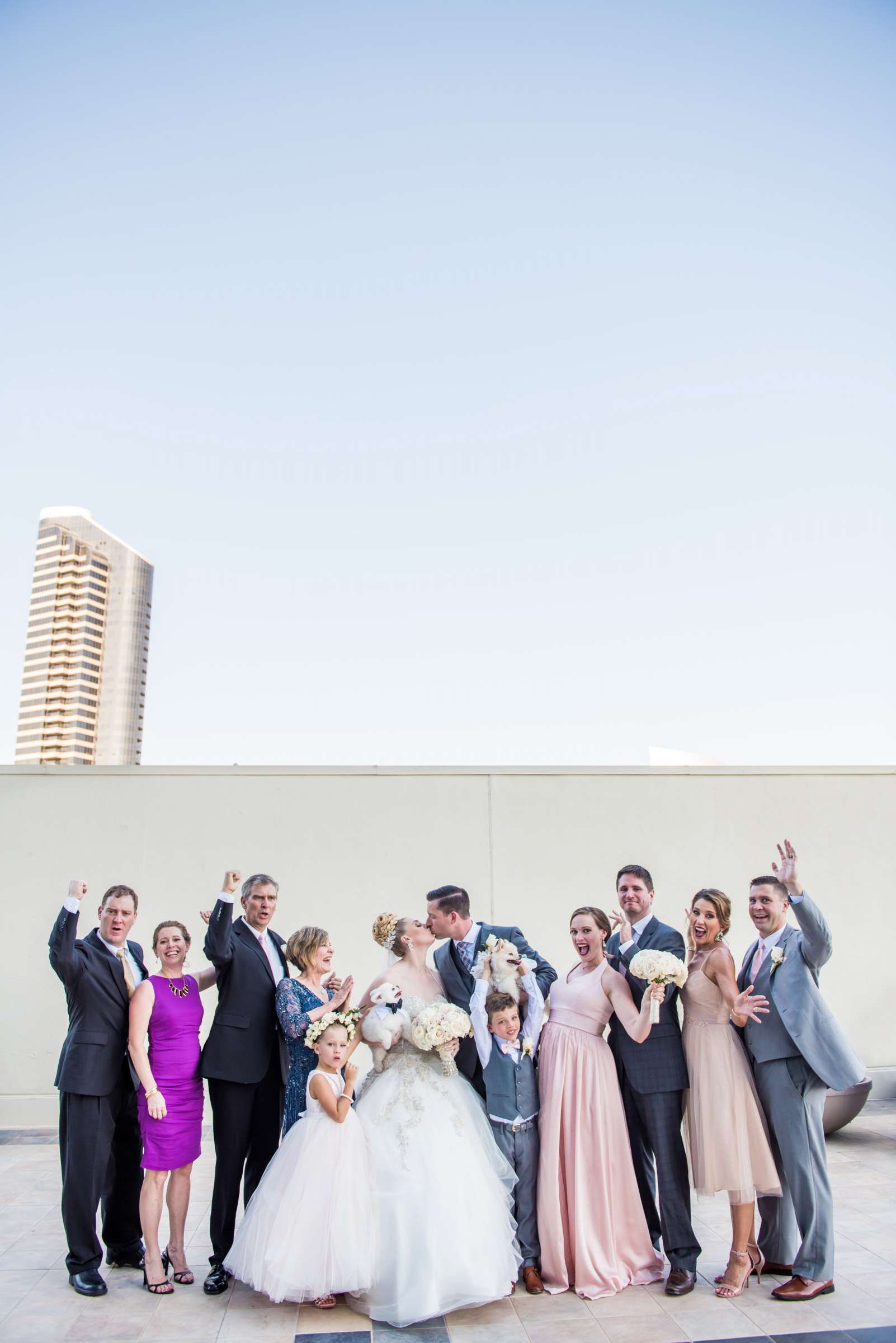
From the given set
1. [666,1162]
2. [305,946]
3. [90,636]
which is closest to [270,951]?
[305,946]

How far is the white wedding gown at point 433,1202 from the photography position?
124 inches

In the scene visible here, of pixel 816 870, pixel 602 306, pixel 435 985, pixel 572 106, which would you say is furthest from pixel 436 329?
pixel 435 985

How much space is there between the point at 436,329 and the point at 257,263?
3.21 metres

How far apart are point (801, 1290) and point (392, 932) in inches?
80.3

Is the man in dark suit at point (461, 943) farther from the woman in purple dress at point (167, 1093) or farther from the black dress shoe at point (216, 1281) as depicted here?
Result: the black dress shoe at point (216, 1281)

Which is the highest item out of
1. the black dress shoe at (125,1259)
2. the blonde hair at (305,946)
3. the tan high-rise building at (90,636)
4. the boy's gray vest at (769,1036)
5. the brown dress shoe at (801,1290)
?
the tan high-rise building at (90,636)

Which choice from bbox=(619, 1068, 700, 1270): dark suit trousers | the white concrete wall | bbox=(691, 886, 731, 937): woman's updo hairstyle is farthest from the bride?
the white concrete wall

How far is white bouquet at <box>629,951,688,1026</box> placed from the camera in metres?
3.48

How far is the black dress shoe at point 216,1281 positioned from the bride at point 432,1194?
542 millimetres

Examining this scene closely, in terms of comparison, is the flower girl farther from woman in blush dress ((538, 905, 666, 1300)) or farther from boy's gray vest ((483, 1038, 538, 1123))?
woman in blush dress ((538, 905, 666, 1300))

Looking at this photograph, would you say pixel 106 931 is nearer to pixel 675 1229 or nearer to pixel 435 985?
pixel 435 985

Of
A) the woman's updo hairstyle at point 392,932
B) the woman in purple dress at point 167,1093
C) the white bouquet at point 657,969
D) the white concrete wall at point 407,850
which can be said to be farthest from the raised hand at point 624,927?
the white concrete wall at point 407,850

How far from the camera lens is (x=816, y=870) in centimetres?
755

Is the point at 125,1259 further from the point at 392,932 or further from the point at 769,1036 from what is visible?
the point at 769,1036
